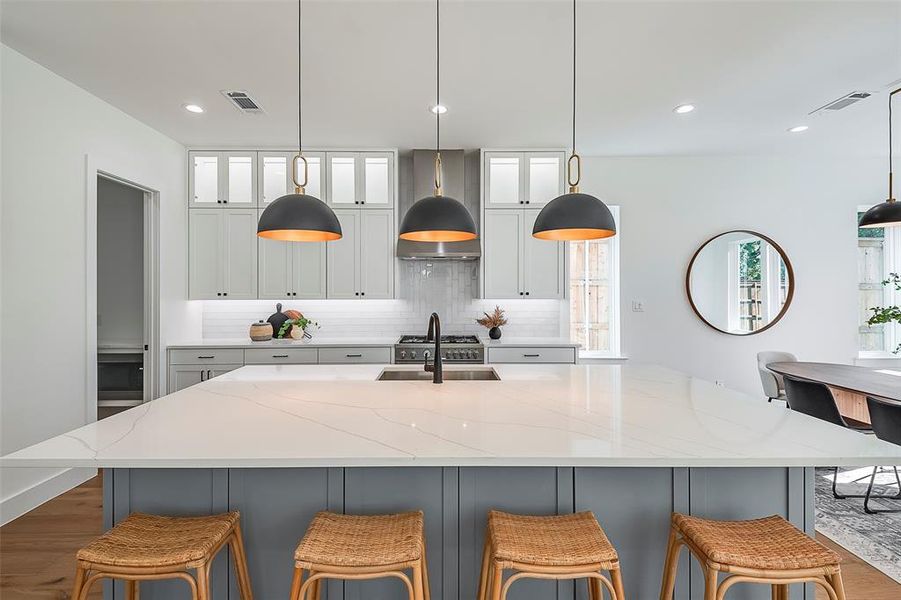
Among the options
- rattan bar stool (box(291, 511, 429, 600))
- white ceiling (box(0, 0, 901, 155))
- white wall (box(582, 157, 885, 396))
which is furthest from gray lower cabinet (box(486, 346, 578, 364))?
rattan bar stool (box(291, 511, 429, 600))

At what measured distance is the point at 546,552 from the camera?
1325mm

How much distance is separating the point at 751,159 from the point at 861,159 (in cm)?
116

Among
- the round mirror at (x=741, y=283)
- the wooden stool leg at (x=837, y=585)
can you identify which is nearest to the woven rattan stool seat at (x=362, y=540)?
the wooden stool leg at (x=837, y=585)

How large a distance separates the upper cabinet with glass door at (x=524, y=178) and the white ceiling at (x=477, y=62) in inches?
12.8

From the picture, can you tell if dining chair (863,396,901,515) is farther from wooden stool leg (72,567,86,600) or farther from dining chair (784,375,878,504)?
wooden stool leg (72,567,86,600)

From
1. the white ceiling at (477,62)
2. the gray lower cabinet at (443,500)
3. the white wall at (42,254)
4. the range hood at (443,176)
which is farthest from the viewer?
the range hood at (443,176)

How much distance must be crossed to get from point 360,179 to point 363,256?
0.74 metres

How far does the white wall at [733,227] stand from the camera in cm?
501

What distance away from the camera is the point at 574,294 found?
513cm

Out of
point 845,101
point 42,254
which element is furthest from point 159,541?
point 845,101

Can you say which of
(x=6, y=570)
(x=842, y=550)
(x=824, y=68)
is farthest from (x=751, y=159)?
(x=6, y=570)

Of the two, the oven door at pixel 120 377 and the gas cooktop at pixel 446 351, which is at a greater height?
the gas cooktop at pixel 446 351

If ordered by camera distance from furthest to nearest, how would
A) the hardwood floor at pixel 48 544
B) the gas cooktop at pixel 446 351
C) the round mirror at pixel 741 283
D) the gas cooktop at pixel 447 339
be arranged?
the round mirror at pixel 741 283 < the gas cooktop at pixel 447 339 < the gas cooktop at pixel 446 351 < the hardwood floor at pixel 48 544

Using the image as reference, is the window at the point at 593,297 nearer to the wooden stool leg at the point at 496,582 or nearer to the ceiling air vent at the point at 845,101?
the ceiling air vent at the point at 845,101
